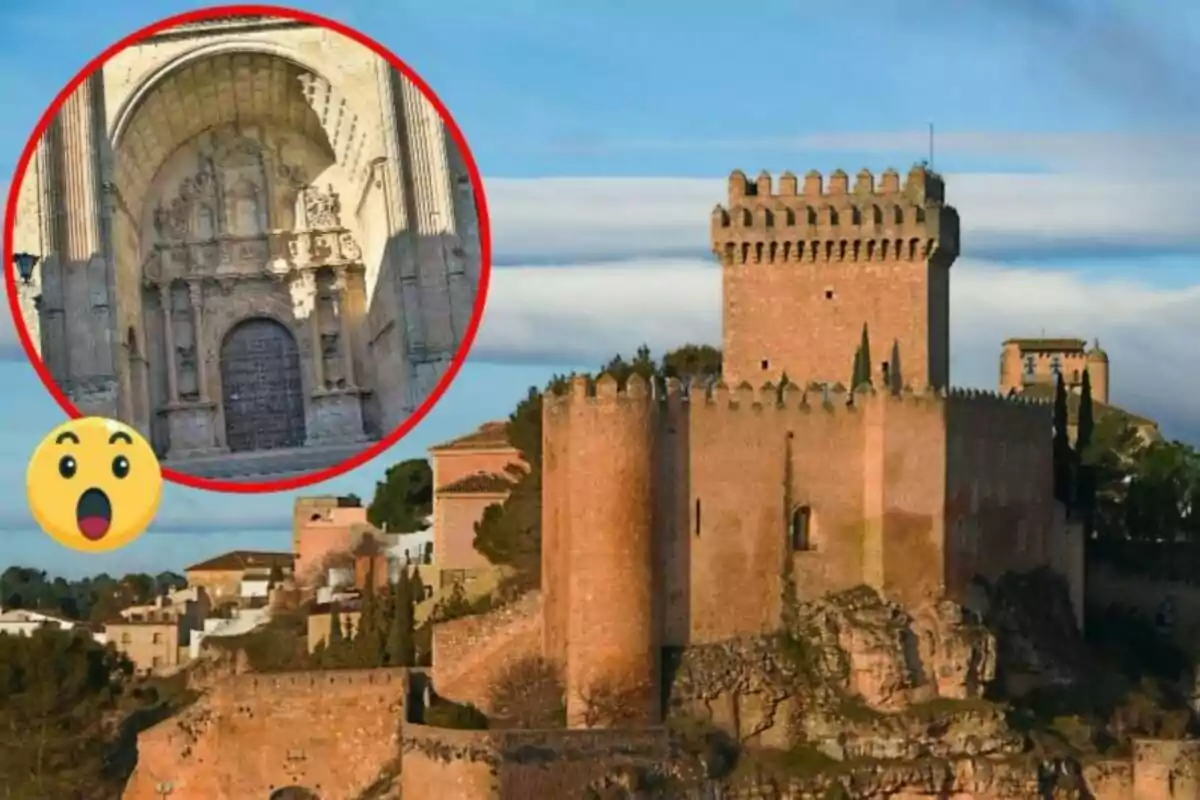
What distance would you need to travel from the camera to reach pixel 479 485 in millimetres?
72250

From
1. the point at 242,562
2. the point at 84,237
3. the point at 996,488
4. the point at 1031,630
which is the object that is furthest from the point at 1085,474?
the point at 242,562

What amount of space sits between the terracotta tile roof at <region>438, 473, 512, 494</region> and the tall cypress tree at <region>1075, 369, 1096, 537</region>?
480 inches

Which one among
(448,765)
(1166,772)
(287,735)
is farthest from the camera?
(287,735)

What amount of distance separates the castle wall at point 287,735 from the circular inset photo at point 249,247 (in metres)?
3.54

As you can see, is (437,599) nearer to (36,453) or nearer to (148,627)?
(36,453)

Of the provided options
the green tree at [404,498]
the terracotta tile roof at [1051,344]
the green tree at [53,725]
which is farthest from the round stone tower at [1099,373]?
the green tree at [53,725]

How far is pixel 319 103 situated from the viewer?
5444 centimetres

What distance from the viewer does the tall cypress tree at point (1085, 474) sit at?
6244cm

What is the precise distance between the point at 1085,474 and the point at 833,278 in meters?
7.85

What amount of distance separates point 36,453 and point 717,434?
1210 centimetres

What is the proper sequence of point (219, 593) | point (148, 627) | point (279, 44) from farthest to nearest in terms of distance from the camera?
point (219, 593), point (148, 627), point (279, 44)

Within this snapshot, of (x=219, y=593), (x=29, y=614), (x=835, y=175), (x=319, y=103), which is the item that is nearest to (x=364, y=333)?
(x=319, y=103)

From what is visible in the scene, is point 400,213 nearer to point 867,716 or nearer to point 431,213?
point 431,213

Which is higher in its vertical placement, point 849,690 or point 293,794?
point 849,690
